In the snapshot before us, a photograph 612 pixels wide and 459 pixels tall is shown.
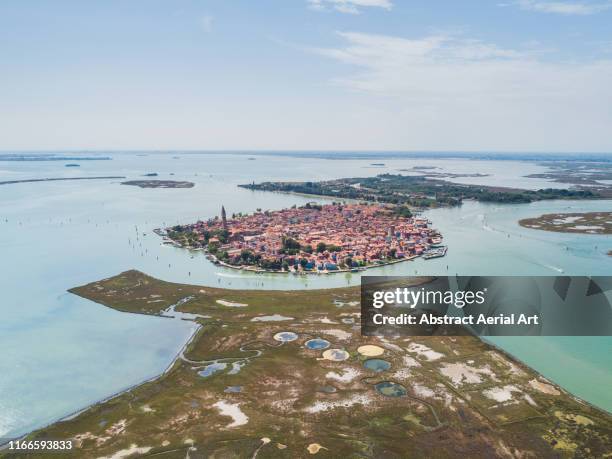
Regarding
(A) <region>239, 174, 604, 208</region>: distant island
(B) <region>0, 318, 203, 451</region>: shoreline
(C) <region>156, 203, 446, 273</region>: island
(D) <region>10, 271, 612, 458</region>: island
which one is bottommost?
(B) <region>0, 318, 203, 451</region>: shoreline

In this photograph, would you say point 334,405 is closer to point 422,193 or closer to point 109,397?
point 109,397

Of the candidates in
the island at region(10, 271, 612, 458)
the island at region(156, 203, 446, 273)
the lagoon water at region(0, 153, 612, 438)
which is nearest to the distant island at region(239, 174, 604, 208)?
the lagoon water at region(0, 153, 612, 438)

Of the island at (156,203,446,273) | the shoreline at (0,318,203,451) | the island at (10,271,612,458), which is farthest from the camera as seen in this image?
the island at (156,203,446,273)

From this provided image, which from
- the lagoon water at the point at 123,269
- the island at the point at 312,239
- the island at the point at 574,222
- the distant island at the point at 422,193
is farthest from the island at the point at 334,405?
the distant island at the point at 422,193

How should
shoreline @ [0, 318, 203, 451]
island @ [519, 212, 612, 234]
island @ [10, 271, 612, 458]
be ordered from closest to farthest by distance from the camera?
island @ [10, 271, 612, 458] → shoreline @ [0, 318, 203, 451] → island @ [519, 212, 612, 234]

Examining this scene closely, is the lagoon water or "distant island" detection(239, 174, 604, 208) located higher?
"distant island" detection(239, 174, 604, 208)

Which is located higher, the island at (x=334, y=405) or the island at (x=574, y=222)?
the island at (x=574, y=222)

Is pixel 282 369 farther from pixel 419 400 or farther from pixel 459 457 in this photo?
pixel 459 457

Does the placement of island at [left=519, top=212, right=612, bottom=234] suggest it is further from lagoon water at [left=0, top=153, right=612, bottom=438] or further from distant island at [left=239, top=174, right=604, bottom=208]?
distant island at [left=239, top=174, right=604, bottom=208]

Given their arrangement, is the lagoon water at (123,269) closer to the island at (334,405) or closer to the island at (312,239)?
the island at (334,405)
